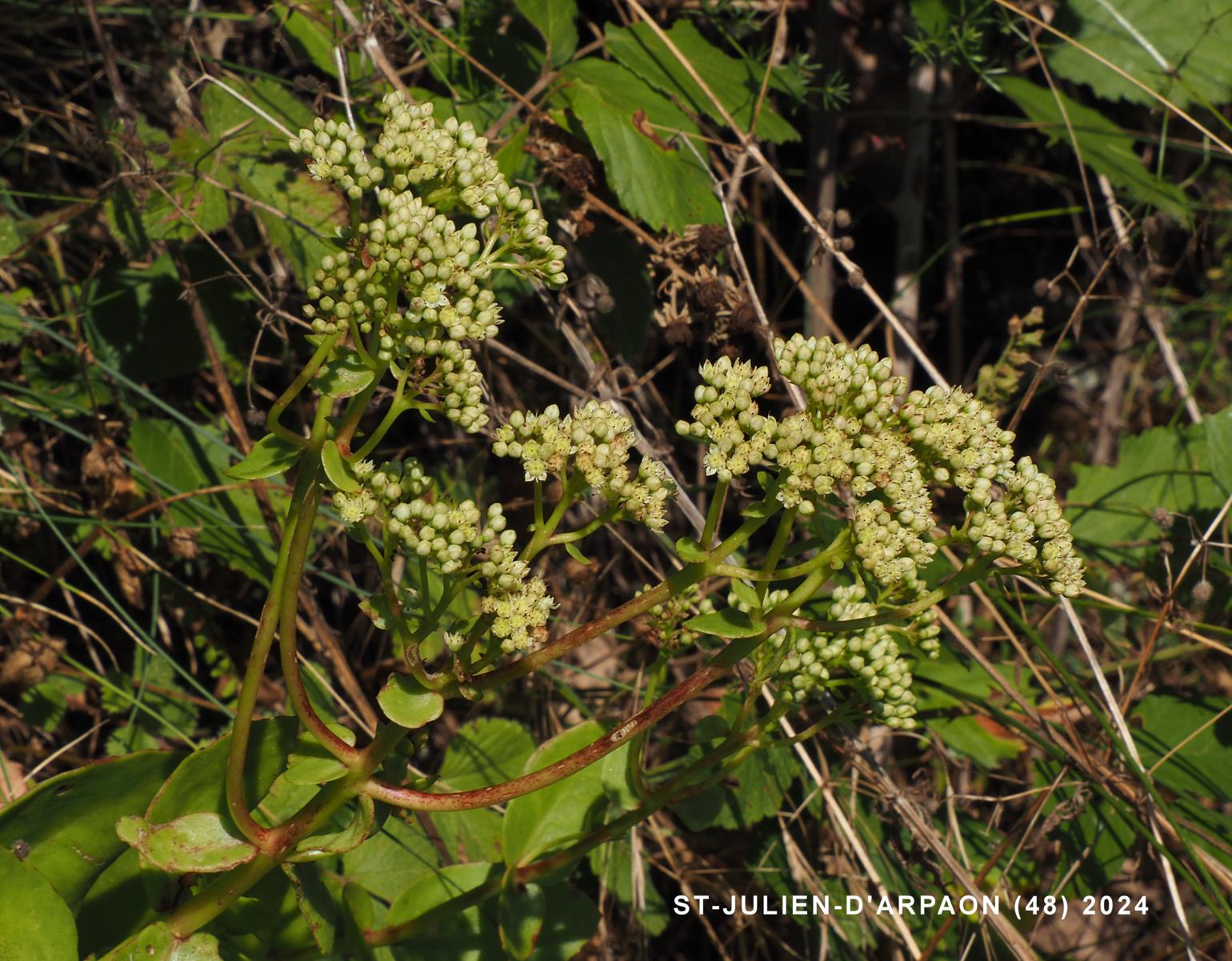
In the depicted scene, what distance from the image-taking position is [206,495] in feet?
9.95

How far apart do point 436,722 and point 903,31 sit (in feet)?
10.1

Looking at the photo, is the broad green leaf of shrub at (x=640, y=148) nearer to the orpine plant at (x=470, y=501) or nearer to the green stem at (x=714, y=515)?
the orpine plant at (x=470, y=501)

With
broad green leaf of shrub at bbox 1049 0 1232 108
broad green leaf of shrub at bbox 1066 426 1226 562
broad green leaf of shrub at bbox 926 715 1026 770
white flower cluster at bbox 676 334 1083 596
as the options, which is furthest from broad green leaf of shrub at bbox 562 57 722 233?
broad green leaf of shrub at bbox 1066 426 1226 562

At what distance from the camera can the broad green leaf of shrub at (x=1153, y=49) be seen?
3.49m

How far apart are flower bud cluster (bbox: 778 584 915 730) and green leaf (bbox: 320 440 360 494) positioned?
0.93 metres

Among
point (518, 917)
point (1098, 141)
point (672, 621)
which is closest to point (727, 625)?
point (672, 621)

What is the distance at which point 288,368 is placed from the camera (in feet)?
10.7

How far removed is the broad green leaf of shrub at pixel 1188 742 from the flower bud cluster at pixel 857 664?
4.34 ft

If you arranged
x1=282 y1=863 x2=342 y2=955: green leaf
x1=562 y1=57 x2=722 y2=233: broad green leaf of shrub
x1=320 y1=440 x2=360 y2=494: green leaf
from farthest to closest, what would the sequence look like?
x1=562 y1=57 x2=722 y2=233: broad green leaf of shrub
x1=282 y1=863 x2=342 y2=955: green leaf
x1=320 y1=440 x2=360 y2=494: green leaf

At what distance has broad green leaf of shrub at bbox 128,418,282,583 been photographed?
2.97m

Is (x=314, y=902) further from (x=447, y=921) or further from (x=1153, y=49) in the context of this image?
(x=1153, y=49)

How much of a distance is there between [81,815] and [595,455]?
129 cm

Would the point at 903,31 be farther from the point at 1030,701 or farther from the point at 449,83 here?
the point at 1030,701

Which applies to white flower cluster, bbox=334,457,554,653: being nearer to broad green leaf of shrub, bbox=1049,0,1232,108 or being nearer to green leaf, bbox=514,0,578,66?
green leaf, bbox=514,0,578,66
